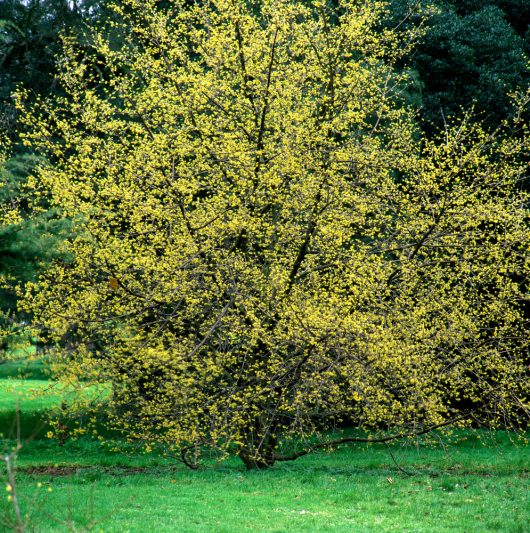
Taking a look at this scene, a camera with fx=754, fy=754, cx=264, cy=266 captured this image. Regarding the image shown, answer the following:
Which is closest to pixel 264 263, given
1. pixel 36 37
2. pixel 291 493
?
pixel 291 493

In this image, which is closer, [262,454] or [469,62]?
A: [262,454]

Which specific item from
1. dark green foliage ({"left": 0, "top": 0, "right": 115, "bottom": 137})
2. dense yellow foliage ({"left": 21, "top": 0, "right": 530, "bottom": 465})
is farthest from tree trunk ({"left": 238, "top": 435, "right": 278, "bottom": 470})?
dark green foliage ({"left": 0, "top": 0, "right": 115, "bottom": 137})

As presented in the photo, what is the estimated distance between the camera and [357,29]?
11047mm

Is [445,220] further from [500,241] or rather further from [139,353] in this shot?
[139,353]

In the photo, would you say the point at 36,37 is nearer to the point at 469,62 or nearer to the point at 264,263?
the point at 264,263

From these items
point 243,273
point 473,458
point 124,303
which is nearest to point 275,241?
point 243,273

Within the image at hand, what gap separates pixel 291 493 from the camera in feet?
32.1

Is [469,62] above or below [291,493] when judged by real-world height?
above

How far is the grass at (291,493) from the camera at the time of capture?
7883mm

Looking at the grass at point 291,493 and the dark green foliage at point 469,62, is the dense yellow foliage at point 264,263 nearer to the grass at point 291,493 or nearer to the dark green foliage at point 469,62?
the grass at point 291,493

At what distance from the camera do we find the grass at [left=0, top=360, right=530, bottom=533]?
788cm

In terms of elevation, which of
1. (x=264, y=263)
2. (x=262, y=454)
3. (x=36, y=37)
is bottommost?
(x=262, y=454)

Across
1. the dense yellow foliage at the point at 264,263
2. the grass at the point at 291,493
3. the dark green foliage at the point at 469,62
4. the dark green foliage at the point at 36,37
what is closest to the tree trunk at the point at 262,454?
the dense yellow foliage at the point at 264,263

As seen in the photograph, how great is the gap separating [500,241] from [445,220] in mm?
1667
